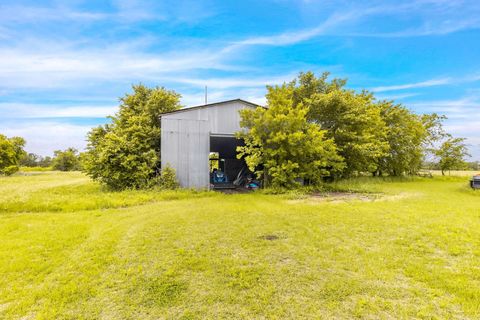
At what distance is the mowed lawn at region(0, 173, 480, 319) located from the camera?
8.13 feet

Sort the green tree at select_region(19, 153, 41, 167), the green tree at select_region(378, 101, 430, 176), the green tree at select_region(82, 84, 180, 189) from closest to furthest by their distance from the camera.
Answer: the green tree at select_region(82, 84, 180, 189)
the green tree at select_region(378, 101, 430, 176)
the green tree at select_region(19, 153, 41, 167)

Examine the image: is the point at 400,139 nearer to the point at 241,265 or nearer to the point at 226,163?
the point at 226,163

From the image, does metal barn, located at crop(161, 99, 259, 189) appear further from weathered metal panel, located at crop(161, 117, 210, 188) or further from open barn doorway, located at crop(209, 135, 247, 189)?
open barn doorway, located at crop(209, 135, 247, 189)

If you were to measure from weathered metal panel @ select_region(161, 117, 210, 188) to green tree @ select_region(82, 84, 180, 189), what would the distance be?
1.05 m

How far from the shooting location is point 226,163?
63.1 feet

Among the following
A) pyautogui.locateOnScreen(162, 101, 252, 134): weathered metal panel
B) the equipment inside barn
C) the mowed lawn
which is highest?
pyautogui.locateOnScreen(162, 101, 252, 134): weathered metal panel

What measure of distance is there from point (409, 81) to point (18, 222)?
22.0 metres

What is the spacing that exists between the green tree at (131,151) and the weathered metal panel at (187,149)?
41.3 inches

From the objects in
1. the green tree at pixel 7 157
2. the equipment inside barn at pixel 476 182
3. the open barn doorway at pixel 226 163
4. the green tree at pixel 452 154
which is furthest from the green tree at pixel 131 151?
the green tree at pixel 7 157

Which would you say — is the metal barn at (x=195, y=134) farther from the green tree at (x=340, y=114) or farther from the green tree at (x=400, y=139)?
the green tree at (x=400, y=139)

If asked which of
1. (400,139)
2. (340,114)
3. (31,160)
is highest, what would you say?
(340,114)

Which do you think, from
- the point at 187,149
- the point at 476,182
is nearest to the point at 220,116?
the point at 187,149

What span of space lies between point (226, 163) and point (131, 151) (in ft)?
29.7

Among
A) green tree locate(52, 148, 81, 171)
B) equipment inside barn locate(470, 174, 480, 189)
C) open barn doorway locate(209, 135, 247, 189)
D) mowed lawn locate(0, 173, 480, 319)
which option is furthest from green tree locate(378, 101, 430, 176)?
green tree locate(52, 148, 81, 171)
